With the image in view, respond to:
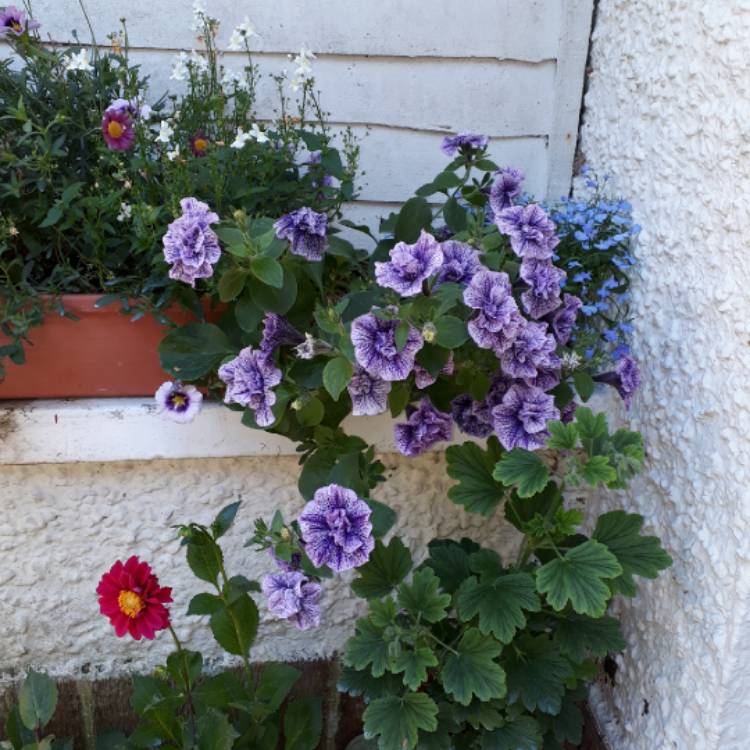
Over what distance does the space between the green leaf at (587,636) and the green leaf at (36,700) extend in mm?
833

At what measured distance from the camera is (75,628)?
1582 mm

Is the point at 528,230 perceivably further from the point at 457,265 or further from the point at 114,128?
the point at 114,128

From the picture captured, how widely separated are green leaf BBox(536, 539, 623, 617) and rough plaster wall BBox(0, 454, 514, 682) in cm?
44

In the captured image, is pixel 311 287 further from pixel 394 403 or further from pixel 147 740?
pixel 147 740

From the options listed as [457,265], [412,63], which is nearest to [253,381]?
[457,265]

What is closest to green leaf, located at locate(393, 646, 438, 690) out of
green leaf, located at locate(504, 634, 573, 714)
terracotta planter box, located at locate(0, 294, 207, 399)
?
green leaf, located at locate(504, 634, 573, 714)

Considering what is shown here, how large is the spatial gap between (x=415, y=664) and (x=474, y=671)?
0.29 feet

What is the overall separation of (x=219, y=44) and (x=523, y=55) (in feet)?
Answer: 1.87

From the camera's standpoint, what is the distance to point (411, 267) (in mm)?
1078

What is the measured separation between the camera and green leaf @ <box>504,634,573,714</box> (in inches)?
48.9

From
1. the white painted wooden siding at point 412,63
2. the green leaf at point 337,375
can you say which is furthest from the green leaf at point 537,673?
the white painted wooden siding at point 412,63

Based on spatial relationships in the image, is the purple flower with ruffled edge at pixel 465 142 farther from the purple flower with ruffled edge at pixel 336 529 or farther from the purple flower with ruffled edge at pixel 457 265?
the purple flower with ruffled edge at pixel 336 529

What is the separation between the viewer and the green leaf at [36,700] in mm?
1396

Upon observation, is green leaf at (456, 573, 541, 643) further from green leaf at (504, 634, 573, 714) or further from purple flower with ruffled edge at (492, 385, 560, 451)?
purple flower with ruffled edge at (492, 385, 560, 451)
